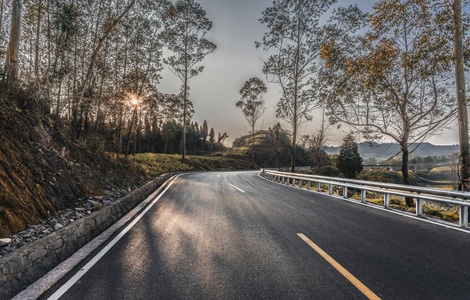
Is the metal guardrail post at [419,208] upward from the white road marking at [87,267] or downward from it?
upward

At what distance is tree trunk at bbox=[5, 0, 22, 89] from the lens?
26.5ft

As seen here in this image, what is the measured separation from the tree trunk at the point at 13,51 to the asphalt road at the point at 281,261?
5940mm

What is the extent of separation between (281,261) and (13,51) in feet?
34.0

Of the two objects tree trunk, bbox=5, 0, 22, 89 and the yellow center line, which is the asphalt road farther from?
tree trunk, bbox=5, 0, 22, 89

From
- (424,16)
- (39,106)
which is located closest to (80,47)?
(39,106)

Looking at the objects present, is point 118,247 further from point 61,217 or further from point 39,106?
point 39,106

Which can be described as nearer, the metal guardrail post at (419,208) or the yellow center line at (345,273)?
the yellow center line at (345,273)

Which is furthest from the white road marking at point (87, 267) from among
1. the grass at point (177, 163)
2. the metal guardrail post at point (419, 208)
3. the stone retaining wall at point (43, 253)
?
the grass at point (177, 163)

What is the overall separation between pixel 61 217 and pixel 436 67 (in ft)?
54.7

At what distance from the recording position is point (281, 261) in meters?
4.19

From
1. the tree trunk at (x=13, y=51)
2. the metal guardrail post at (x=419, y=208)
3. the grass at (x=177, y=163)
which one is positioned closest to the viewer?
the metal guardrail post at (x=419, y=208)

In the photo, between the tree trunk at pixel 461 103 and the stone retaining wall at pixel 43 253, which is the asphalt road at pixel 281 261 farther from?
the tree trunk at pixel 461 103

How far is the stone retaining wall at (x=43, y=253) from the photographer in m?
3.28

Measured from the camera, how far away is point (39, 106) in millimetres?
9461
